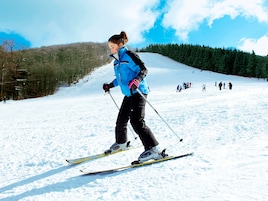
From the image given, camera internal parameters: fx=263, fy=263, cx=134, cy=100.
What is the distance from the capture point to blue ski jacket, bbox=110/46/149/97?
3221mm

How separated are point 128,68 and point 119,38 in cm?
43

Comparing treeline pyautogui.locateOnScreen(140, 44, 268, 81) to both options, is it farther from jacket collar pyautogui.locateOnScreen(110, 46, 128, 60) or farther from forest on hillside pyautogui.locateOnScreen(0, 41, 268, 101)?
jacket collar pyautogui.locateOnScreen(110, 46, 128, 60)

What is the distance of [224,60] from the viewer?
72750 millimetres

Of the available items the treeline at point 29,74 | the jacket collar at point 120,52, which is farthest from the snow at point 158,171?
the treeline at point 29,74

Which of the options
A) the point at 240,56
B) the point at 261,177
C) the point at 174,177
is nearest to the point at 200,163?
the point at 174,177

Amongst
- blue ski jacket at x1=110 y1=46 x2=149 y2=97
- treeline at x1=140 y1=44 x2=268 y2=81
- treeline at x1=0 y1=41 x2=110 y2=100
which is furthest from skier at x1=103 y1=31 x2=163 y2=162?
treeline at x1=140 y1=44 x2=268 y2=81

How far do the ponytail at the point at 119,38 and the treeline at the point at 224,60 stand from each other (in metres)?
71.1

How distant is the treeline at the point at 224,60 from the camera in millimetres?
68238

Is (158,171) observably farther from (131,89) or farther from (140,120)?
(131,89)

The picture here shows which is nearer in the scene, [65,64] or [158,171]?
[158,171]

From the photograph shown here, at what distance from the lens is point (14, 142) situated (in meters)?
5.69

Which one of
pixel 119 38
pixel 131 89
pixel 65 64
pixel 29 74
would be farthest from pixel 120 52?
pixel 65 64

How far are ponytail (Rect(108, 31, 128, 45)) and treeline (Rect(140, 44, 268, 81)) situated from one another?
71.1 metres

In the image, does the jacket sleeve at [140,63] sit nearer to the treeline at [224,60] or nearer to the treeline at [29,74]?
the treeline at [29,74]
